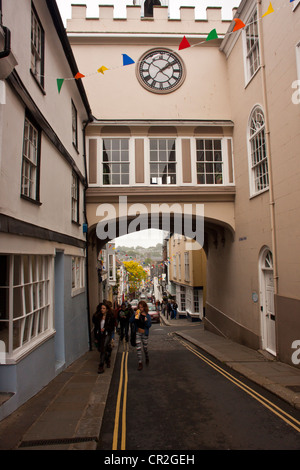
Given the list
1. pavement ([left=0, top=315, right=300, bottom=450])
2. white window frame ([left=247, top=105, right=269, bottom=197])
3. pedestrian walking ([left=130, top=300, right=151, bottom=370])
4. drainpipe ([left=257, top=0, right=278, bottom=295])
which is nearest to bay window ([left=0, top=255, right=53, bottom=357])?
pavement ([left=0, top=315, right=300, bottom=450])

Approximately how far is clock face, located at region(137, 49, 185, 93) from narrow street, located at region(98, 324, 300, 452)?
1108 cm

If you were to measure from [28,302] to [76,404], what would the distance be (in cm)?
209

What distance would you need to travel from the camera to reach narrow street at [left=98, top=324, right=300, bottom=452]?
4.32 meters

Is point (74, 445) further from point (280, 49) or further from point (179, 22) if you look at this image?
point (179, 22)

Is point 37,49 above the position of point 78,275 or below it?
above

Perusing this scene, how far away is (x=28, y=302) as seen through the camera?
20.9 feet

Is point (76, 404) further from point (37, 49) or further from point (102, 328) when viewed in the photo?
point (37, 49)

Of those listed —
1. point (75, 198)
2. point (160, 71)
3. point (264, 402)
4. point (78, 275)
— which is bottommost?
point (264, 402)

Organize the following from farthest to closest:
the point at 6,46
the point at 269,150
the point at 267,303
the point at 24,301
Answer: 1. the point at 267,303
2. the point at 269,150
3. the point at 24,301
4. the point at 6,46

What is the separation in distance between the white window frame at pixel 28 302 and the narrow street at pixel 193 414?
→ 190cm

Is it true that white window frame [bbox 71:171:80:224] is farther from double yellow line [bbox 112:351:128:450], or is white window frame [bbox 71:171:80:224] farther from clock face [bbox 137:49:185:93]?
clock face [bbox 137:49:185:93]

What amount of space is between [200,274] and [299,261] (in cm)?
2093

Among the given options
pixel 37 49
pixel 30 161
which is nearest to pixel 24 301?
pixel 30 161

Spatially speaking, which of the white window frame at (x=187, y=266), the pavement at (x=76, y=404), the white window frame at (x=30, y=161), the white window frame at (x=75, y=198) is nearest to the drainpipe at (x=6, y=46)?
the white window frame at (x=30, y=161)
